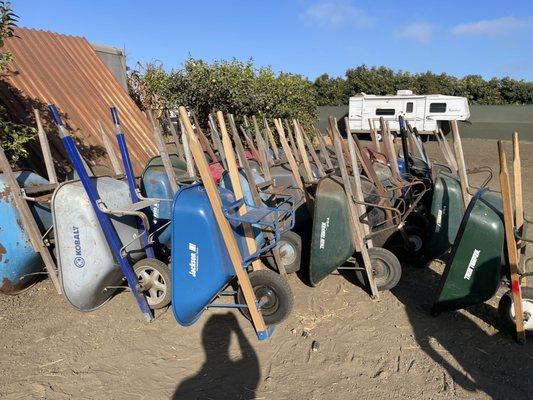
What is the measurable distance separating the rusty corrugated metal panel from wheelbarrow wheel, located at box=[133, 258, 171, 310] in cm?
363

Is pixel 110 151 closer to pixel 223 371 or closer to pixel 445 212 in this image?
pixel 223 371

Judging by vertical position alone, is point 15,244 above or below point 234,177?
below

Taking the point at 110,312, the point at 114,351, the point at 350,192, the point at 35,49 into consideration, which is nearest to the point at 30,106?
the point at 35,49

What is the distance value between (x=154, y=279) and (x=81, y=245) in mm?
709

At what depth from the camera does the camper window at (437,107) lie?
18.7m

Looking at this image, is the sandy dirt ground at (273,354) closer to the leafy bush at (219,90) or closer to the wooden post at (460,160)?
the wooden post at (460,160)

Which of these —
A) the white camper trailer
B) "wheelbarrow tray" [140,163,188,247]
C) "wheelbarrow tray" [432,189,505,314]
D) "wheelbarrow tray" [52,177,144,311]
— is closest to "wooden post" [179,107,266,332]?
"wheelbarrow tray" [52,177,144,311]

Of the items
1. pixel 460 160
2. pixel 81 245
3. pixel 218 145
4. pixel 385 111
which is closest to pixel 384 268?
pixel 460 160

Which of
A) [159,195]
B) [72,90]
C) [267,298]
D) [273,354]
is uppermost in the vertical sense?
[72,90]

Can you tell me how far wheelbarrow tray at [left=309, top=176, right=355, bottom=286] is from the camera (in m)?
3.67

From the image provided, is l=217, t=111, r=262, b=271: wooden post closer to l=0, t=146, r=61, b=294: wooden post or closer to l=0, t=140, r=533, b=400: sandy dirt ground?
l=0, t=140, r=533, b=400: sandy dirt ground

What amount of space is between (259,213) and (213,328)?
1.13 metres

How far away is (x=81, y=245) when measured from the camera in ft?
10.8

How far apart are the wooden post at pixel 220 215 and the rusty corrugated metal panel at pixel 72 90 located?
4495 mm
